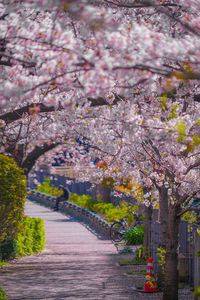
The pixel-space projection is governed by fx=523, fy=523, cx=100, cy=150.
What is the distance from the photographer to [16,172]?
15.0 metres

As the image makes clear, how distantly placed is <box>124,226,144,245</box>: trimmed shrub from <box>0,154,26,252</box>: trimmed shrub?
521 cm

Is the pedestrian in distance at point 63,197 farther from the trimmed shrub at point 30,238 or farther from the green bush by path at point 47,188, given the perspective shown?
the trimmed shrub at point 30,238

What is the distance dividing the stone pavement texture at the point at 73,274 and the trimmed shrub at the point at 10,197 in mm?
1119

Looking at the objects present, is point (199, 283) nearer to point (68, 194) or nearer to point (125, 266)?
point (125, 266)

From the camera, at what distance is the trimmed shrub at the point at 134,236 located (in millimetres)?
19175

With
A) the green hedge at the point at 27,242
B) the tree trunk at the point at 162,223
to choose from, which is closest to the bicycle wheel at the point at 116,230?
the green hedge at the point at 27,242

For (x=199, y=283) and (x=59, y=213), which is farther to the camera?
(x=59, y=213)

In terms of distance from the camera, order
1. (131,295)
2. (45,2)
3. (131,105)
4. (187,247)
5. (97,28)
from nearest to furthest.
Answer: (45,2) → (97,28) → (131,105) → (131,295) → (187,247)

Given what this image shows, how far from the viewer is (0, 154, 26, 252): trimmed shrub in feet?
47.7

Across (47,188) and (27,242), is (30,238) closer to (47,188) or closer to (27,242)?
(27,242)

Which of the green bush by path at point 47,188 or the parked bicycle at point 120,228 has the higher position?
the parked bicycle at point 120,228

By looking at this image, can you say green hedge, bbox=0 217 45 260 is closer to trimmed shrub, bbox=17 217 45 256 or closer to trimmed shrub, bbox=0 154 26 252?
trimmed shrub, bbox=17 217 45 256

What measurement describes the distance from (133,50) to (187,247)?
850cm

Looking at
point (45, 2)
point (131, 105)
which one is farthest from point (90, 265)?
point (45, 2)
